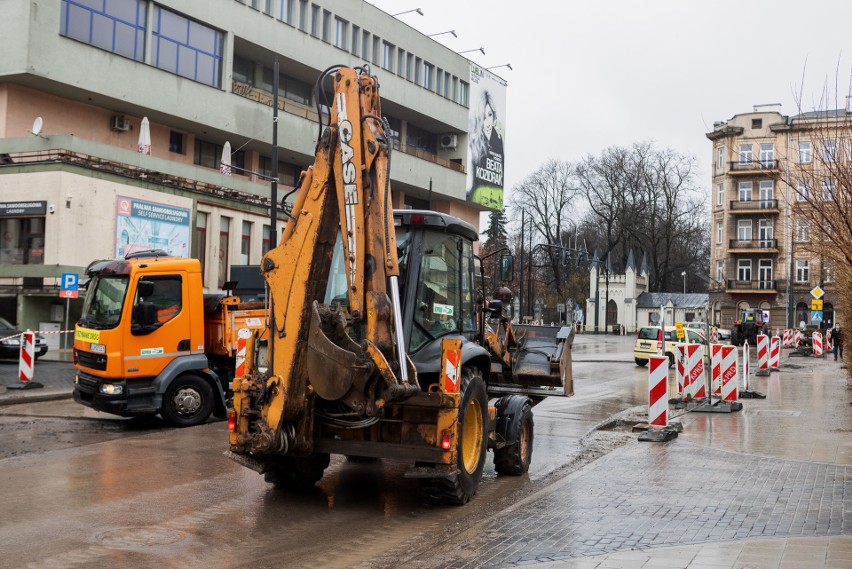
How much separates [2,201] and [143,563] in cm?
2875

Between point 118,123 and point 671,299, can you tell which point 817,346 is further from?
point 671,299

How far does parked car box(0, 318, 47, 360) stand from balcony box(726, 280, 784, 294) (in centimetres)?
6492

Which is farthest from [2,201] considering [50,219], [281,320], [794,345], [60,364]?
[794,345]

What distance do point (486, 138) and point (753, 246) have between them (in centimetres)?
2994

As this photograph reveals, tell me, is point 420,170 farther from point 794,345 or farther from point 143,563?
point 143,563

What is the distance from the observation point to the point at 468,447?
855cm

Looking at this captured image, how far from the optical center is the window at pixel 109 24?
3347 cm

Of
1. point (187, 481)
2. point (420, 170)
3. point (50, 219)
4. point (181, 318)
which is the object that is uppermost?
point (420, 170)

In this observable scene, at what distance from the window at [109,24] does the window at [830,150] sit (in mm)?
29178

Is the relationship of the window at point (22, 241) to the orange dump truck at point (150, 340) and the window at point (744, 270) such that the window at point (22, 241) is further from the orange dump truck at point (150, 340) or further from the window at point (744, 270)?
the window at point (744, 270)

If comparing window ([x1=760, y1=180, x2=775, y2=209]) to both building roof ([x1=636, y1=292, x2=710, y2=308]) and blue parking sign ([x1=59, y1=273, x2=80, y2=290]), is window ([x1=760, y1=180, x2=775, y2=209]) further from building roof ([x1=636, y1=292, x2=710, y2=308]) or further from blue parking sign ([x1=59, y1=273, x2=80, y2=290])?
blue parking sign ([x1=59, y1=273, x2=80, y2=290])

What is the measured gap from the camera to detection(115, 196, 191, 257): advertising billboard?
1280 inches

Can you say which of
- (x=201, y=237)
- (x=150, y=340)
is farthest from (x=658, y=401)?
(x=201, y=237)

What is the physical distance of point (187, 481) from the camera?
933 centimetres
